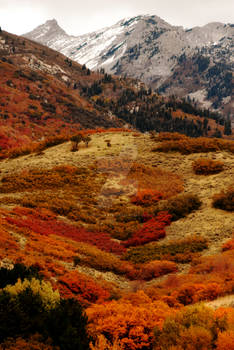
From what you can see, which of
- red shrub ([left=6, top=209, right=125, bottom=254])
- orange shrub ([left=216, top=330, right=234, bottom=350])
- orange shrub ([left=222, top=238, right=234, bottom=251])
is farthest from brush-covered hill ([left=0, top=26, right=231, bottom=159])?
orange shrub ([left=216, top=330, right=234, bottom=350])

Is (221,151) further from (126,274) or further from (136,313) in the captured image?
(136,313)

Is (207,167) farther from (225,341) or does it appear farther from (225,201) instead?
(225,341)

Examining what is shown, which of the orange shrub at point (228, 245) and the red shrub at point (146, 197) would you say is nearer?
the orange shrub at point (228, 245)

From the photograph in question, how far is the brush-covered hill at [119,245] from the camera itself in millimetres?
7779

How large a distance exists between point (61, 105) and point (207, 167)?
3547 inches

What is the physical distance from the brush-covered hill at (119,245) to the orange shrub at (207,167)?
12 cm

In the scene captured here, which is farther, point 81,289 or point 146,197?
point 146,197

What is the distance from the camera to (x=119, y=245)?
22.0 metres

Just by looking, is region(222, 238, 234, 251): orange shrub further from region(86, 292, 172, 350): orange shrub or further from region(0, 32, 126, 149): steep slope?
region(0, 32, 126, 149): steep slope

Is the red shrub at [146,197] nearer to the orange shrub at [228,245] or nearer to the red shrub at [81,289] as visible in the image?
the orange shrub at [228,245]

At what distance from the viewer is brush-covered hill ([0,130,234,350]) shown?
7.78 metres

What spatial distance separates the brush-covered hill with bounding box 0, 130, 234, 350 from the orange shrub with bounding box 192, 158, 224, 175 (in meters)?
0.12

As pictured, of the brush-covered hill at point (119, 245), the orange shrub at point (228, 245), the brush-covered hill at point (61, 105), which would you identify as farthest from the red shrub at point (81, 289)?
the brush-covered hill at point (61, 105)

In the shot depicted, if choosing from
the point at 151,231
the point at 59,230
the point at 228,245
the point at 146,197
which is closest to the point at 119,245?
the point at 151,231
